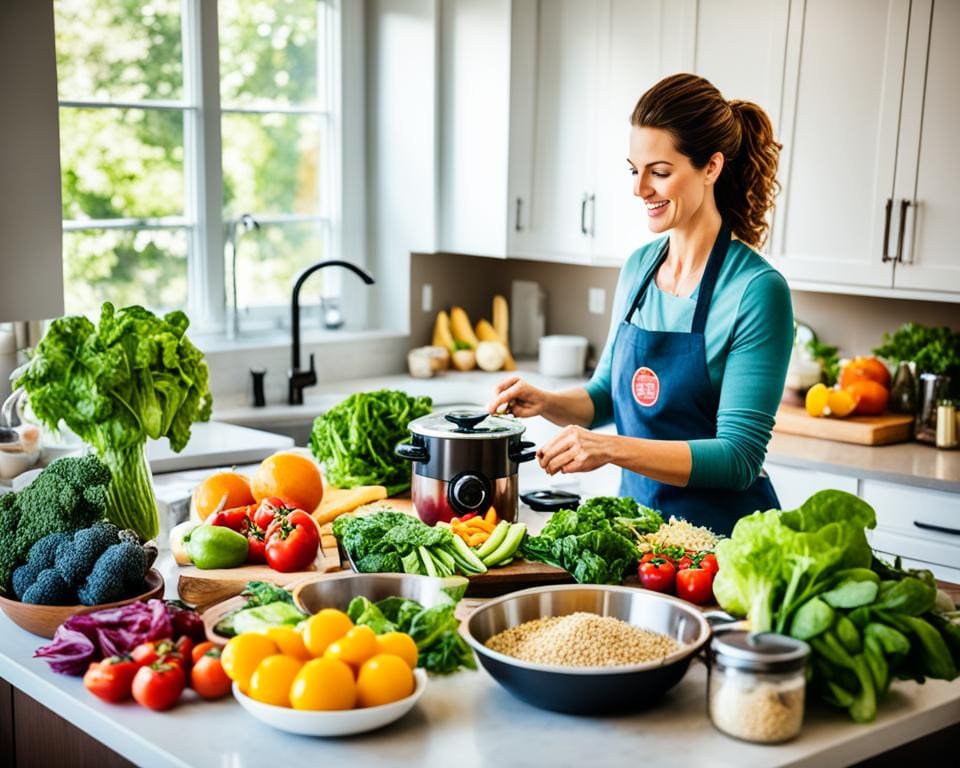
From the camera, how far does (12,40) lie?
269 centimetres

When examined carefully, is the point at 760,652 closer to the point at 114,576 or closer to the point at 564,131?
the point at 114,576

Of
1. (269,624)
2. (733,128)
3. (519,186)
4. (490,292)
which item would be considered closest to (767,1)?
(519,186)

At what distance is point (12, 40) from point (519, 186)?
2.37 meters

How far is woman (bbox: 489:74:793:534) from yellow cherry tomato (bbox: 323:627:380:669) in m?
0.84

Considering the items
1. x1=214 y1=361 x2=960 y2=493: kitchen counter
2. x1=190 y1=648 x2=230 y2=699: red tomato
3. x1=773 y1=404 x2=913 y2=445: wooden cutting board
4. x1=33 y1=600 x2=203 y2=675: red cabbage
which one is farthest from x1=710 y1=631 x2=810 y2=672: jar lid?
x1=773 y1=404 x2=913 y2=445: wooden cutting board

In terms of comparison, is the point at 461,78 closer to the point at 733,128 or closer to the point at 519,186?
the point at 519,186

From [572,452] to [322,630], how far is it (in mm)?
768

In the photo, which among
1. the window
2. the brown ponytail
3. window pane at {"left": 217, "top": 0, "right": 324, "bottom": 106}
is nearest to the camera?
the brown ponytail

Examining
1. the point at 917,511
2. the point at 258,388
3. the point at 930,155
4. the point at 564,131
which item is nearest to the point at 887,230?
the point at 930,155

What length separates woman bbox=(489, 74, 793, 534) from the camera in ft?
7.80

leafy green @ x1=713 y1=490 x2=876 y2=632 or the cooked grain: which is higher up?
leafy green @ x1=713 y1=490 x2=876 y2=632

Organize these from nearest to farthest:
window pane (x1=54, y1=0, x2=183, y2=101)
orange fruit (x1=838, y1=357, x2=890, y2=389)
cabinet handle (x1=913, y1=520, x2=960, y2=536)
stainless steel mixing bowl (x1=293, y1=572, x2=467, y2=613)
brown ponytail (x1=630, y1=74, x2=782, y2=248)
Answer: stainless steel mixing bowl (x1=293, y1=572, x2=467, y2=613) < brown ponytail (x1=630, y1=74, x2=782, y2=248) < cabinet handle (x1=913, y1=520, x2=960, y2=536) < orange fruit (x1=838, y1=357, x2=890, y2=389) < window pane (x1=54, y1=0, x2=183, y2=101)

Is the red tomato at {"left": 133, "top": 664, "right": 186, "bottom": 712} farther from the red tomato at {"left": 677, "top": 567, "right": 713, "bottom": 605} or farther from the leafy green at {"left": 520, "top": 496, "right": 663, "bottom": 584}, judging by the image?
the red tomato at {"left": 677, "top": 567, "right": 713, "bottom": 605}

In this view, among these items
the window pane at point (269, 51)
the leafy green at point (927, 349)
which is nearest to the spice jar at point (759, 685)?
the leafy green at point (927, 349)
